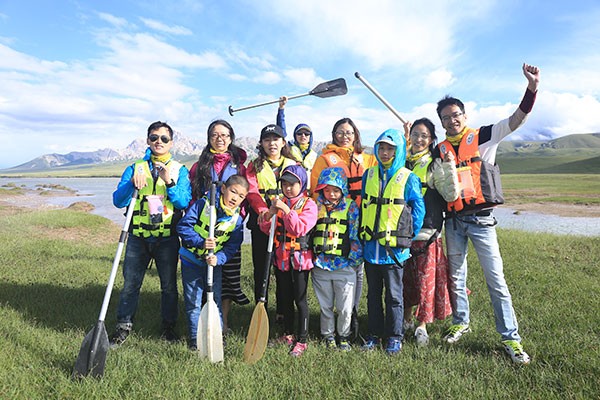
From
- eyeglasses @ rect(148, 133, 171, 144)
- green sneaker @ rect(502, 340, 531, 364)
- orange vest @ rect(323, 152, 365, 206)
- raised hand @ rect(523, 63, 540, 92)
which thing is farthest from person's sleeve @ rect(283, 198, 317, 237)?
raised hand @ rect(523, 63, 540, 92)

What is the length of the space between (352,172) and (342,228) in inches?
44.0

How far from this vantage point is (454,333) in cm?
504

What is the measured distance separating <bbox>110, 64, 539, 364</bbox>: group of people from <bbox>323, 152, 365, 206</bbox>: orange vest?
37 cm

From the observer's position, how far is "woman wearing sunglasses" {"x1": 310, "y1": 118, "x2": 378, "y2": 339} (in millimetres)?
5590

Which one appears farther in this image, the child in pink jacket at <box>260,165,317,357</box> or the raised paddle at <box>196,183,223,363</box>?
the child in pink jacket at <box>260,165,317,357</box>

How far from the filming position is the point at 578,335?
4867 mm

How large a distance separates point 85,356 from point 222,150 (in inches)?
124

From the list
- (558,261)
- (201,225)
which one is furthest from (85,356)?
(558,261)

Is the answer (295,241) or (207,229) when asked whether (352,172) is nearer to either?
(295,241)

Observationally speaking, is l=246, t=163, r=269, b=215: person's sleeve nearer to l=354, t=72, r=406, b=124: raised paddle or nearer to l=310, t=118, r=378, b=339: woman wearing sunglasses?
l=310, t=118, r=378, b=339: woman wearing sunglasses

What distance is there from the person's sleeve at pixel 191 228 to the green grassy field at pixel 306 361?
4.46 ft

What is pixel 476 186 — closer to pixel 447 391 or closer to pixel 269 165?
pixel 447 391

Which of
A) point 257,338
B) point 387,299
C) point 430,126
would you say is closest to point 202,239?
point 257,338

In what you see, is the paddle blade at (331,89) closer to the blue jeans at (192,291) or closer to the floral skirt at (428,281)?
the floral skirt at (428,281)
